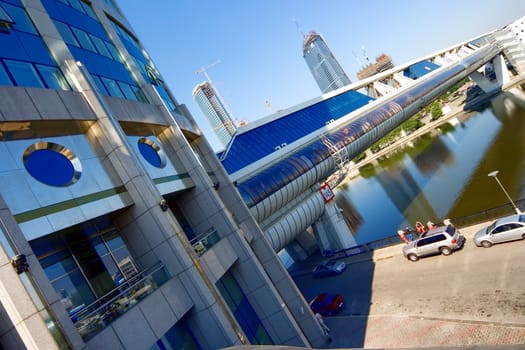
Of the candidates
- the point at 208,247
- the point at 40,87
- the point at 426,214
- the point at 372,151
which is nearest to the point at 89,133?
the point at 40,87

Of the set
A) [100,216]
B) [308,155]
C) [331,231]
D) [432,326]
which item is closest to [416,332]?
[432,326]

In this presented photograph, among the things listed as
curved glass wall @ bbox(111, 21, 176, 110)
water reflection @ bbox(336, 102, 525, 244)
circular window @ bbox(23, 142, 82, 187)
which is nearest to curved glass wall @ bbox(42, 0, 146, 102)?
curved glass wall @ bbox(111, 21, 176, 110)

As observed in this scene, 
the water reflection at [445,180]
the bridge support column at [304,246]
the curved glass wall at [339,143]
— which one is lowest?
the water reflection at [445,180]

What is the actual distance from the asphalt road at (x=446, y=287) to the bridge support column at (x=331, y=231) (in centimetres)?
671

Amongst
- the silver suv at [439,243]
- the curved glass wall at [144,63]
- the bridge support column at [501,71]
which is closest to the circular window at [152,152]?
the curved glass wall at [144,63]

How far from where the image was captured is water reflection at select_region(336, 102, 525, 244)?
30828 mm

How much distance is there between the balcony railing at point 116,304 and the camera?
9.38 metres

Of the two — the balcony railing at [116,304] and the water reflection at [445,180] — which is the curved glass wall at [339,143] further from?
the balcony railing at [116,304]

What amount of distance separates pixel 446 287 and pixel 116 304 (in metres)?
15.8

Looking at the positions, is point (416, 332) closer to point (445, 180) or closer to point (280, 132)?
point (445, 180)

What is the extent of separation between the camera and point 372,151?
8962 cm

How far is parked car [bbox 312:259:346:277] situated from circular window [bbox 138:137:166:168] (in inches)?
688

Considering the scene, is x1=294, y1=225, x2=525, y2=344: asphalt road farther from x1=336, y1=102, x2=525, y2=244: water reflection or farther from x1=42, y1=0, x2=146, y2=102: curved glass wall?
x1=42, y1=0, x2=146, y2=102: curved glass wall

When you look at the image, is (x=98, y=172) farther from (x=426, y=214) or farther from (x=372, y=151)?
(x=372, y=151)
